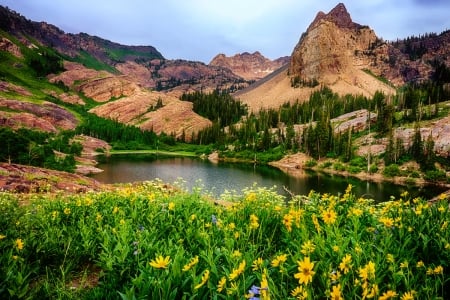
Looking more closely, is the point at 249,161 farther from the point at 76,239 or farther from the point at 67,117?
the point at 76,239

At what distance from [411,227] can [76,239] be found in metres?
6.70

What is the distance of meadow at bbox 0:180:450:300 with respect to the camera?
11.4 ft

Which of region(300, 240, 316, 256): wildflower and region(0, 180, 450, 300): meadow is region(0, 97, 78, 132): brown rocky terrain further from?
region(300, 240, 316, 256): wildflower

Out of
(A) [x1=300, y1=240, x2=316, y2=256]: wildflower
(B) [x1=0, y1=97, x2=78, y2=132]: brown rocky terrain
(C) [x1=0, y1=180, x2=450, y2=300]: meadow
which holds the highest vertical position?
(B) [x1=0, y1=97, x2=78, y2=132]: brown rocky terrain

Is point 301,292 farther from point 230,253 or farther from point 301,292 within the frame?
point 230,253

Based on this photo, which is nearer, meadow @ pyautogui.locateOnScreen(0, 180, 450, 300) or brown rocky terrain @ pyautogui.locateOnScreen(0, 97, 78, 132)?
meadow @ pyautogui.locateOnScreen(0, 180, 450, 300)

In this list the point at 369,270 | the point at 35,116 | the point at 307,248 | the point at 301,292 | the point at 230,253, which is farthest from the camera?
the point at 35,116

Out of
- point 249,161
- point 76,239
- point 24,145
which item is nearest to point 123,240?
point 76,239

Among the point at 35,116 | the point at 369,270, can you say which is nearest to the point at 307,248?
the point at 369,270

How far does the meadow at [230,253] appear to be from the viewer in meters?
3.46

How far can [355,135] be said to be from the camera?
12962 cm

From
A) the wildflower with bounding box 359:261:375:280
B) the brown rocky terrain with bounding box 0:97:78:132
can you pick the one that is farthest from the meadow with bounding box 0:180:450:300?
the brown rocky terrain with bounding box 0:97:78:132

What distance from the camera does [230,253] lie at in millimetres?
4434

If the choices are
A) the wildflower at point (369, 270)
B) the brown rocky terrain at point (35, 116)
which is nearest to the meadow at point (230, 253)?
the wildflower at point (369, 270)
